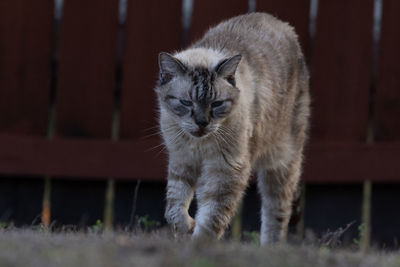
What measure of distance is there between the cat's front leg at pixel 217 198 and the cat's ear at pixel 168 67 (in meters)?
0.66

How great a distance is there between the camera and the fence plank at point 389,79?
6.09 meters

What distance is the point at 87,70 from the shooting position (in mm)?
6051

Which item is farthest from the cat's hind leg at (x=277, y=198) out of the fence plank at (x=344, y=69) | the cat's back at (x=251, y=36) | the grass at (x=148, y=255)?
the grass at (x=148, y=255)

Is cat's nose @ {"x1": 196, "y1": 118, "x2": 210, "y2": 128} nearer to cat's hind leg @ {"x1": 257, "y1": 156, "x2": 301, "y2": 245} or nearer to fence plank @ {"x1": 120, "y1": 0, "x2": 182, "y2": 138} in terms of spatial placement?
cat's hind leg @ {"x1": 257, "y1": 156, "x2": 301, "y2": 245}

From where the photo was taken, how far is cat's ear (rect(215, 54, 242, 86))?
4540 millimetres

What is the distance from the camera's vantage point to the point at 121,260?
298cm

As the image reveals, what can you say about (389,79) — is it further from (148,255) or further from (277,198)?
(148,255)

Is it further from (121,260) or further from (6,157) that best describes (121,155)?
(121,260)

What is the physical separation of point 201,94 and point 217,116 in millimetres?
172

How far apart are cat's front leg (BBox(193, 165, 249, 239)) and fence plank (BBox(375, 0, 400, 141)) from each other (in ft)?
6.25

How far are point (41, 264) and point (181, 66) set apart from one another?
2082 millimetres

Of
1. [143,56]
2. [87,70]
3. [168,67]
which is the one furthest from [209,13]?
[168,67]

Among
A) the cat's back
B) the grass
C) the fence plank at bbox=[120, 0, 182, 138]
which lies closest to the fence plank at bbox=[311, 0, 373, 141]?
the cat's back

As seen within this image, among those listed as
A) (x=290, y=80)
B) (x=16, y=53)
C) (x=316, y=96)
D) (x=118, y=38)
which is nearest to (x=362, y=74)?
(x=316, y=96)
